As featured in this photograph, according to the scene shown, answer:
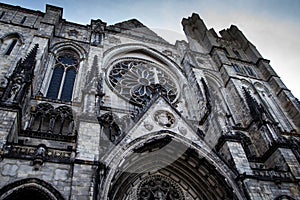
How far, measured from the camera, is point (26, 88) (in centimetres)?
877

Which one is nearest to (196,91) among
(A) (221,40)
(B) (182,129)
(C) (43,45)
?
(B) (182,129)

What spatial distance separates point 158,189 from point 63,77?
7.19 metres

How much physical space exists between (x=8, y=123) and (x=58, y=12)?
1071 centimetres

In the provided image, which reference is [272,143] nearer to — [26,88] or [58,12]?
[26,88]

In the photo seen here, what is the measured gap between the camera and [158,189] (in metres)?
9.63

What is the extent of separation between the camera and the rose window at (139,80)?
13.4 metres

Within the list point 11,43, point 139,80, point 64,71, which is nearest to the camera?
point 64,71

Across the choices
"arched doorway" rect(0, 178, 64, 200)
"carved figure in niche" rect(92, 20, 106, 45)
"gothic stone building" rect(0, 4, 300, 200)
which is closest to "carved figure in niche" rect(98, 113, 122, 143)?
"gothic stone building" rect(0, 4, 300, 200)

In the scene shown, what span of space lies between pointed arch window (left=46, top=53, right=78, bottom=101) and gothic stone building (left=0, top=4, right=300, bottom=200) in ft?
0.17

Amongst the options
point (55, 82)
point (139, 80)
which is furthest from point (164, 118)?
point (55, 82)

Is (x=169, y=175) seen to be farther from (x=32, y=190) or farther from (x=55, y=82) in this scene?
(x=55, y=82)

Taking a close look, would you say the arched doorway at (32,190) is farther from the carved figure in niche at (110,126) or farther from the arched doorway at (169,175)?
the carved figure in niche at (110,126)

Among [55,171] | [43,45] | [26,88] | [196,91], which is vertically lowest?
[55,171]

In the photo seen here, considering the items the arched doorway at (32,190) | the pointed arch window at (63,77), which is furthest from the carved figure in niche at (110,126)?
the arched doorway at (32,190)
